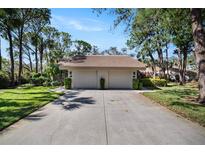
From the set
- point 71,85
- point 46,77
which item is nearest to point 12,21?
point 46,77

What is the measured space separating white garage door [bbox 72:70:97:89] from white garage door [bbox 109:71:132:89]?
178 centimetres

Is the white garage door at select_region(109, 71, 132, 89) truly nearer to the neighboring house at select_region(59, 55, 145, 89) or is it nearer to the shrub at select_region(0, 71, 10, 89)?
the neighboring house at select_region(59, 55, 145, 89)

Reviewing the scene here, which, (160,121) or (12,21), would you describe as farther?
(12,21)

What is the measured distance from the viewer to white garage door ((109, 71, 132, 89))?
80.1ft

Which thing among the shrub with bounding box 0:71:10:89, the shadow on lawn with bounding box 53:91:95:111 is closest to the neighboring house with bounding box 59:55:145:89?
the shrub with bounding box 0:71:10:89

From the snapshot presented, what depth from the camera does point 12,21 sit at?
87.5 ft

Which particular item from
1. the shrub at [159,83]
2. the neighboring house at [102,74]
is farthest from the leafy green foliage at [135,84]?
the shrub at [159,83]

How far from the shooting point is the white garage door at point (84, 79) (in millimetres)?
24203

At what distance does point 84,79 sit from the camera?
24.3m

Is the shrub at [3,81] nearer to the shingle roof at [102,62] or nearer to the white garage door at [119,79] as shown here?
the shingle roof at [102,62]

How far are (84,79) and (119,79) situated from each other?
3.79 meters

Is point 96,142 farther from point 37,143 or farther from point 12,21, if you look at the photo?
point 12,21

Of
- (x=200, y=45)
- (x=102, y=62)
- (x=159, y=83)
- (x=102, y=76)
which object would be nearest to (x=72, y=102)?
(x=200, y=45)
